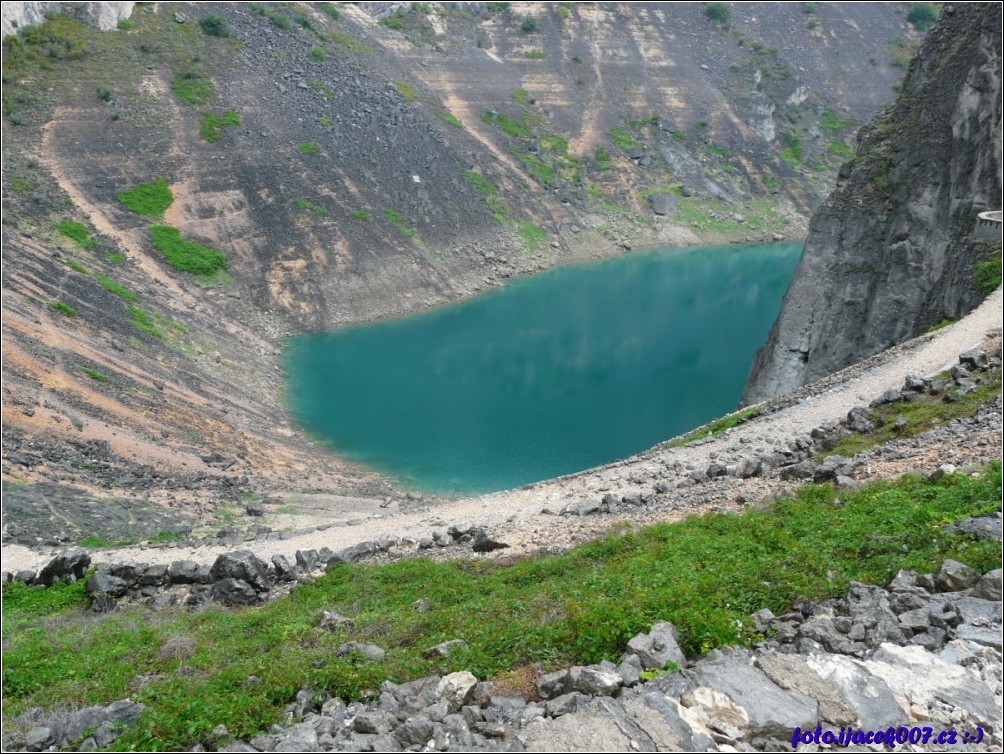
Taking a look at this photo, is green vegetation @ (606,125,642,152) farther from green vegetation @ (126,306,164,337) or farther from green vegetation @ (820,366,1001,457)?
green vegetation @ (820,366,1001,457)

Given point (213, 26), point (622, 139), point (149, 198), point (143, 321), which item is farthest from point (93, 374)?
point (622, 139)

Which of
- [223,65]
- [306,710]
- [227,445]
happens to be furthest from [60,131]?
[306,710]

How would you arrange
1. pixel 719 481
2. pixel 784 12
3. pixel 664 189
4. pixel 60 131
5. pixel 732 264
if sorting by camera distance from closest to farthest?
pixel 719 481 < pixel 60 131 < pixel 732 264 < pixel 664 189 < pixel 784 12

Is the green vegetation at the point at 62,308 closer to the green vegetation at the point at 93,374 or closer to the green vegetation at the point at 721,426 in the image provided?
the green vegetation at the point at 93,374

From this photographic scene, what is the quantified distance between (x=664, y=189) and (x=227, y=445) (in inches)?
2786

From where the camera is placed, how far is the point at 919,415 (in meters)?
19.3

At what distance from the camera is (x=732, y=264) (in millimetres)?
A: 87125

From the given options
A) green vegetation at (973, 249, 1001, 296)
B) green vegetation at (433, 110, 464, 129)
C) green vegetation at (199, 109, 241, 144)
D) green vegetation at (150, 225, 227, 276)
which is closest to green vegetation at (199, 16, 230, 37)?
green vegetation at (199, 109, 241, 144)

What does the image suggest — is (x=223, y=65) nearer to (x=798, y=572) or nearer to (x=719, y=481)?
(x=719, y=481)

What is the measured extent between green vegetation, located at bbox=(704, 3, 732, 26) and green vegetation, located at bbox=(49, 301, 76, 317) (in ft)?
328

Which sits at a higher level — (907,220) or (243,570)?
(907,220)

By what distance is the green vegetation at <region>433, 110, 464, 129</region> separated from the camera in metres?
86.9

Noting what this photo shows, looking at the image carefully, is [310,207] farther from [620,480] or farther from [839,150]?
[839,150]

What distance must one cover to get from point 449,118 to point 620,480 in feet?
231
